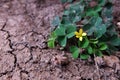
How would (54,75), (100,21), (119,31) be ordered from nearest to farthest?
(54,75), (100,21), (119,31)

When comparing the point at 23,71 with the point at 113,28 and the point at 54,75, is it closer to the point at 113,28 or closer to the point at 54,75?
the point at 54,75

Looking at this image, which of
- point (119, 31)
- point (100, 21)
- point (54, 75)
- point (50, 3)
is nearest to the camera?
point (54, 75)

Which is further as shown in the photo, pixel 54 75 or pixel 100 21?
pixel 100 21

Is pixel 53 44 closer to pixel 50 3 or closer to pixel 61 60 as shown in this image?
pixel 61 60

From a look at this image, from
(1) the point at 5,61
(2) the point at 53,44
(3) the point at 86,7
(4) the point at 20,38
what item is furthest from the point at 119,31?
(1) the point at 5,61

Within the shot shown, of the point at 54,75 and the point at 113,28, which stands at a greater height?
the point at 113,28

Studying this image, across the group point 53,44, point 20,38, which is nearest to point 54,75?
point 53,44

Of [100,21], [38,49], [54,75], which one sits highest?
[100,21]
